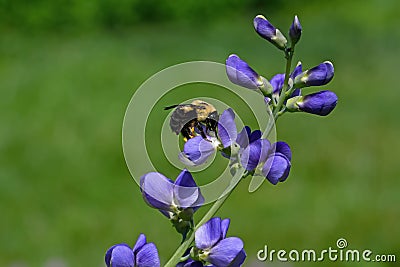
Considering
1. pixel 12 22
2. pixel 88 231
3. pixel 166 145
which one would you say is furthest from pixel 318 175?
pixel 12 22

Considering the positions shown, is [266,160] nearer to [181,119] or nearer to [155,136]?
[181,119]

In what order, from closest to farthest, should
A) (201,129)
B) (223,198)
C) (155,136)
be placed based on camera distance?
(223,198) < (201,129) < (155,136)

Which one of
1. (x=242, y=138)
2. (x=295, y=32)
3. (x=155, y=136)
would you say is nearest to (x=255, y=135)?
(x=242, y=138)

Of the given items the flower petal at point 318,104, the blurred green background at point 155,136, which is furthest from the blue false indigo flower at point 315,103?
the blurred green background at point 155,136

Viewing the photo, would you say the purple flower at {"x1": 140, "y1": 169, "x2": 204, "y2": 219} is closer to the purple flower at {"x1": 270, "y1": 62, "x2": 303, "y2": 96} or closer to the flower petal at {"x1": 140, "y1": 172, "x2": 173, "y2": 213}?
the flower petal at {"x1": 140, "y1": 172, "x2": 173, "y2": 213}

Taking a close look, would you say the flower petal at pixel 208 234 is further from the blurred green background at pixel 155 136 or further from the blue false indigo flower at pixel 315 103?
the blurred green background at pixel 155 136

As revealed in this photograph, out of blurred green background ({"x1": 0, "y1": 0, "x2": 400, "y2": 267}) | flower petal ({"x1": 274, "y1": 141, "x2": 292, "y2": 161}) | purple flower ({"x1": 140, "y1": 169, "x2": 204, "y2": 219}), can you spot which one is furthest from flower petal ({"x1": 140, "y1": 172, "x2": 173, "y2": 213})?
blurred green background ({"x1": 0, "y1": 0, "x2": 400, "y2": 267})

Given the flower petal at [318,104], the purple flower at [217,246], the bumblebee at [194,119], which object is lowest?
the purple flower at [217,246]
